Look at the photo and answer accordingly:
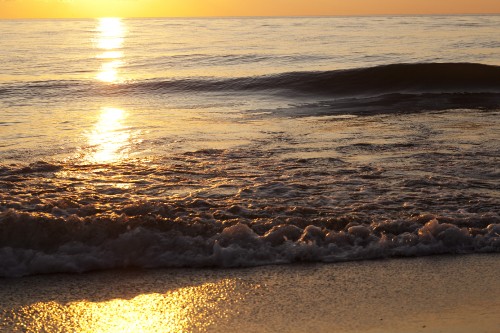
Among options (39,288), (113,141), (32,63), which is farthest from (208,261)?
(32,63)

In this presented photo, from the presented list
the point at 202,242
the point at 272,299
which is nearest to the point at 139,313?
the point at 272,299

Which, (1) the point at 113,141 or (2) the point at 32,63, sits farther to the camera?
(2) the point at 32,63

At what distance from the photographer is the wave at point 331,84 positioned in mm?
18156

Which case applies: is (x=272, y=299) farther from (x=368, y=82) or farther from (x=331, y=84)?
(x=368, y=82)

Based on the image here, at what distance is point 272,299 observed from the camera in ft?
14.6

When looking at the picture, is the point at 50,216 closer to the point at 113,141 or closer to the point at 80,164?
the point at 80,164

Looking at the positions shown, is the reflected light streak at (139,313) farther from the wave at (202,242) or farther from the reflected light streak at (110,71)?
the reflected light streak at (110,71)

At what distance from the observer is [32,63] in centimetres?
2583

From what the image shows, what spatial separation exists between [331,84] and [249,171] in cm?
1165

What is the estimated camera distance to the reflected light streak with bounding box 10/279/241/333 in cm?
404

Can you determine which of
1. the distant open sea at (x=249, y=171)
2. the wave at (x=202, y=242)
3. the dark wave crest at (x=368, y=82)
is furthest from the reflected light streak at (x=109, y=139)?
the dark wave crest at (x=368, y=82)

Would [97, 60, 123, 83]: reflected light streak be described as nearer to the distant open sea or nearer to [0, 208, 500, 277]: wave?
the distant open sea

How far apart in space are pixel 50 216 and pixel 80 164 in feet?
8.95

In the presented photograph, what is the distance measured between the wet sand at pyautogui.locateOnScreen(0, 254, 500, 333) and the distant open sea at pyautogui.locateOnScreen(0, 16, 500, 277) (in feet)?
0.76
